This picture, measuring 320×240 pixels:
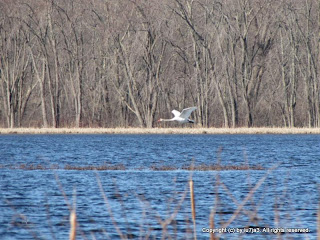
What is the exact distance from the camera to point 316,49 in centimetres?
5688

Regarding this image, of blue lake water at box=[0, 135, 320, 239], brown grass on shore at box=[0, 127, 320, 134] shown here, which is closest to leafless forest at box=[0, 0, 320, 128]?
brown grass on shore at box=[0, 127, 320, 134]

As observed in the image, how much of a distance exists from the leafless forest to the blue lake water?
21.4 meters

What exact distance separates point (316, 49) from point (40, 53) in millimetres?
23045

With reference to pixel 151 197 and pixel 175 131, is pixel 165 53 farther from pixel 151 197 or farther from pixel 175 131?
pixel 151 197

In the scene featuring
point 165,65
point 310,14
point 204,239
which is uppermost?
point 310,14

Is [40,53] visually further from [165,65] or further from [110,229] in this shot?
→ [110,229]

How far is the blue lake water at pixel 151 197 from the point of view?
38.4ft

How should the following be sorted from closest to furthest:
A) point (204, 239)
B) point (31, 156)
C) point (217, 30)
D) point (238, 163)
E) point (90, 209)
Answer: point (204, 239)
point (90, 209)
point (238, 163)
point (31, 156)
point (217, 30)

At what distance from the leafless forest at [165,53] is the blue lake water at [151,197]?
2142 cm

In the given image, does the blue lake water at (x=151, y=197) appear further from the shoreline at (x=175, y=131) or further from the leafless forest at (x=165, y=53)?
the leafless forest at (x=165, y=53)

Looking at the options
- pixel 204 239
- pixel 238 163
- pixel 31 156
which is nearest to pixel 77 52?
pixel 31 156

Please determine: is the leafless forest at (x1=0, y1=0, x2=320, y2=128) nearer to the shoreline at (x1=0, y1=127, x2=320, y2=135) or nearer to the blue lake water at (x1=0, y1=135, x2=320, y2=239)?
the shoreline at (x1=0, y1=127, x2=320, y2=135)

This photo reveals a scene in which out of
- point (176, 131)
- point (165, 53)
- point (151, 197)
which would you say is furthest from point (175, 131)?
point (151, 197)

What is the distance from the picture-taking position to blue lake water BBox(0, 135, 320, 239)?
11.7m
